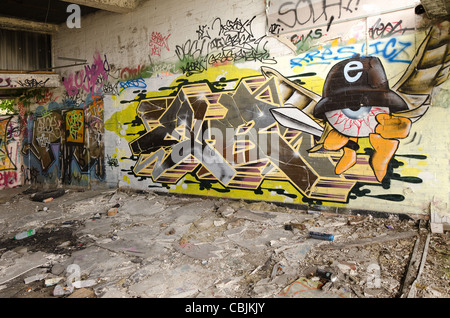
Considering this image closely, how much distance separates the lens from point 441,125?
447cm

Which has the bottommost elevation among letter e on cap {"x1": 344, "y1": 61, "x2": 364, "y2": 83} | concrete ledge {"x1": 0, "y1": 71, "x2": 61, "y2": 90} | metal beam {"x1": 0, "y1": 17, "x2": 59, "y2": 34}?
letter e on cap {"x1": 344, "y1": 61, "x2": 364, "y2": 83}

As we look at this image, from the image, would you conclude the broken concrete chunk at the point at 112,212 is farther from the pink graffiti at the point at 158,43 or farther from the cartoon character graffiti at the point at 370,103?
the cartoon character graffiti at the point at 370,103

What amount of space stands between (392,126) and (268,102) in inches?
90.9

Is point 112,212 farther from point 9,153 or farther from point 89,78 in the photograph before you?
point 9,153

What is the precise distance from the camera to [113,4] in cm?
704

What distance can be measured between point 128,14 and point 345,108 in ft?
20.9

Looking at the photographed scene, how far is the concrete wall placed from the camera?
4637mm

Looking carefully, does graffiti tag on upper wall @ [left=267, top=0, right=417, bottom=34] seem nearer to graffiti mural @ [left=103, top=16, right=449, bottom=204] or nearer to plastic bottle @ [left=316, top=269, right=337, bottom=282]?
graffiti mural @ [left=103, top=16, right=449, bottom=204]

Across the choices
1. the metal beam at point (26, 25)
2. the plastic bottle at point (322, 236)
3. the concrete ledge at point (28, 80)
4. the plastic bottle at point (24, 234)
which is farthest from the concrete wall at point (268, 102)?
the plastic bottle at point (24, 234)

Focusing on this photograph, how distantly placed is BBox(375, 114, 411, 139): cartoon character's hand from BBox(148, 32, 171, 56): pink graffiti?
5.22 m

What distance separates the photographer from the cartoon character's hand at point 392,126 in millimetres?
4688

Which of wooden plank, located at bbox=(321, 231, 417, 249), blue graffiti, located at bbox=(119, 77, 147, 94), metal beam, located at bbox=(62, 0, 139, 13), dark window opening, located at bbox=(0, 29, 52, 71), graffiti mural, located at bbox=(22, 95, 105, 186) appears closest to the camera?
wooden plank, located at bbox=(321, 231, 417, 249)

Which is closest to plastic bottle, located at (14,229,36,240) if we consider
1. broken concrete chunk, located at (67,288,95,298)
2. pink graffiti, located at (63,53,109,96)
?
broken concrete chunk, located at (67,288,95,298)

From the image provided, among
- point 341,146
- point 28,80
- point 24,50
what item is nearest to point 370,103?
point 341,146
